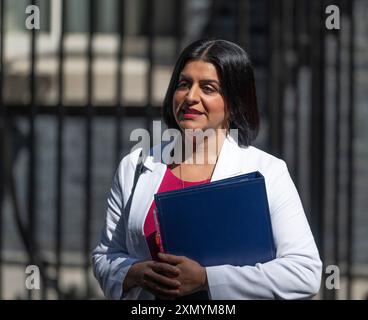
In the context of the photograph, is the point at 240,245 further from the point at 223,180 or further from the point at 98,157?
the point at 98,157

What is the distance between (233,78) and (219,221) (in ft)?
1.09

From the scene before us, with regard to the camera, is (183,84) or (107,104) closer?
(183,84)

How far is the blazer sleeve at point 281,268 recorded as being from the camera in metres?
2.31

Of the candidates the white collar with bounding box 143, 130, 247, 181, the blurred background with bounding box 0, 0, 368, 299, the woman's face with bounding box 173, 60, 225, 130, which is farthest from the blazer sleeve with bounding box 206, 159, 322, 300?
the blurred background with bounding box 0, 0, 368, 299

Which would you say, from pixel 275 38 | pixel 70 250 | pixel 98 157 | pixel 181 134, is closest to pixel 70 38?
pixel 98 157

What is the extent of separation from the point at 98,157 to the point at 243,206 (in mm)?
5296

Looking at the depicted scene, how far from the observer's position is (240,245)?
7.56ft

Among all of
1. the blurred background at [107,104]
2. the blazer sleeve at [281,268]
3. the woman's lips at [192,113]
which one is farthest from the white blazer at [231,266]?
the blurred background at [107,104]

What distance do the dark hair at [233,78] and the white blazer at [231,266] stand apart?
48mm

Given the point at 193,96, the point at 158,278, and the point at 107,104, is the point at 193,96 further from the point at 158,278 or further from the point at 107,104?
the point at 107,104

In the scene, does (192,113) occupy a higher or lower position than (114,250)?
higher

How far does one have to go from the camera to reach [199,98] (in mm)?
2389

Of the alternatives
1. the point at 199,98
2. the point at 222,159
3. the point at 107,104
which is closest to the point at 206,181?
the point at 222,159

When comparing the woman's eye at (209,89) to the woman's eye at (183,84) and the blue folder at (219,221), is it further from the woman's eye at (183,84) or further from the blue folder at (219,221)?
the blue folder at (219,221)
